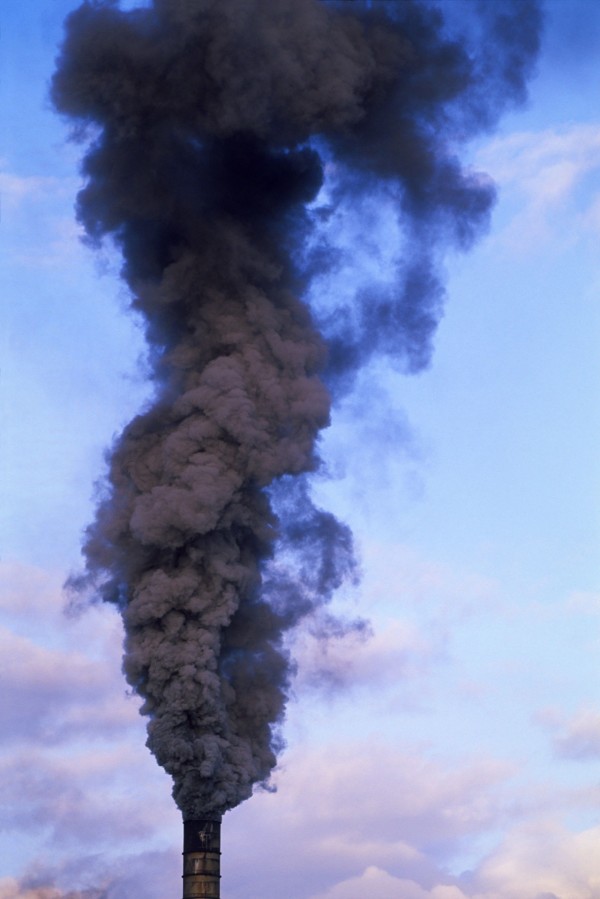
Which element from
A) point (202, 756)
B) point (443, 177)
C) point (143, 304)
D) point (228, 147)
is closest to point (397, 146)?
point (443, 177)

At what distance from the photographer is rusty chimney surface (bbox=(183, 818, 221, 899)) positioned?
8394cm

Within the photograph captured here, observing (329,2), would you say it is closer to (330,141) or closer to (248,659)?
(330,141)

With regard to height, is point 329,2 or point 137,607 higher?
point 329,2

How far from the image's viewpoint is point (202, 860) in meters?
84.2

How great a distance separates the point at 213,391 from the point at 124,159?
1409 cm

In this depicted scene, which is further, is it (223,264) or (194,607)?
(223,264)

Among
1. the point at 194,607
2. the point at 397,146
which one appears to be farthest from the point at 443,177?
the point at 194,607

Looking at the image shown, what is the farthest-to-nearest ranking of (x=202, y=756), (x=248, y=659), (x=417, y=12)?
(x=417, y=12) < (x=248, y=659) < (x=202, y=756)


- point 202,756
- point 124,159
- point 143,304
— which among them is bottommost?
point 202,756

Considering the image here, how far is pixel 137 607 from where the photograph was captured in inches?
3383

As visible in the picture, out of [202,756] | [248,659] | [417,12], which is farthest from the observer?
[417,12]

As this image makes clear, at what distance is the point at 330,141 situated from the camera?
94.5 meters

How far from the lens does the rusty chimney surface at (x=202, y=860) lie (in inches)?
3305

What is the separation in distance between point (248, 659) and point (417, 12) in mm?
35473
